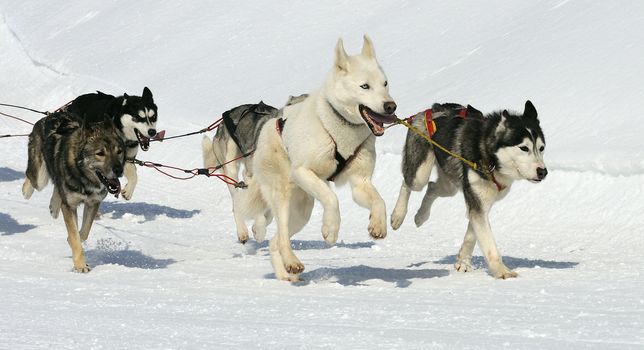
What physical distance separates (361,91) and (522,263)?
6.97ft

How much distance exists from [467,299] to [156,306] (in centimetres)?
158

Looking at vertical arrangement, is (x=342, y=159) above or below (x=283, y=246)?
above

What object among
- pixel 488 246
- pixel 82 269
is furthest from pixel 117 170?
pixel 488 246

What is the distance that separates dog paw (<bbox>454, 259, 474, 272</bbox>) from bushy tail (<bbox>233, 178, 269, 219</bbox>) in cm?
133

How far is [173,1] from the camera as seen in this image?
1015 inches

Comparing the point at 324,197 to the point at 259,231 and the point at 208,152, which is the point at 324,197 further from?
the point at 208,152

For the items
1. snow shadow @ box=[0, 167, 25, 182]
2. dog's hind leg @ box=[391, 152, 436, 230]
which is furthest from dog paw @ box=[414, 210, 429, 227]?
snow shadow @ box=[0, 167, 25, 182]

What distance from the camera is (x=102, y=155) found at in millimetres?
6773

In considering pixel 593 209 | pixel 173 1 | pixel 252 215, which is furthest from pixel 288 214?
pixel 173 1

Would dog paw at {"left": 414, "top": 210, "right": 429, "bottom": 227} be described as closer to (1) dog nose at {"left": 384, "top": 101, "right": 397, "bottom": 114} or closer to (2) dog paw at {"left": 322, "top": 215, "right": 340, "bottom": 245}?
(2) dog paw at {"left": 322, "top": 215, "right": 340, "bottom": 245}

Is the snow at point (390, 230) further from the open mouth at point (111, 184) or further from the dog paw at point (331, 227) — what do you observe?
the open mouth at point (111, 184)

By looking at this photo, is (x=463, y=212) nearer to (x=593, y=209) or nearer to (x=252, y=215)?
(x=593, y=209)

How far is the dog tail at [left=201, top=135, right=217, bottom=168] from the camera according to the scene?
977cm

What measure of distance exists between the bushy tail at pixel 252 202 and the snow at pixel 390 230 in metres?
0.41
